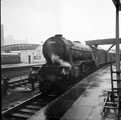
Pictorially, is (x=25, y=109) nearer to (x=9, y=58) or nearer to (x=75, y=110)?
(x=75, y=110)

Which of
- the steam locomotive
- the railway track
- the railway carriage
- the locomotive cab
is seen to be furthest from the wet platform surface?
the railway carriage

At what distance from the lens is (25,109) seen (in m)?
6.42

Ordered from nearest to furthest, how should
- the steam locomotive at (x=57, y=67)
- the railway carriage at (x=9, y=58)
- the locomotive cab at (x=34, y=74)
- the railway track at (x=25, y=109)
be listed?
the railway track at (x=25, y=109) < the steam locomotive at (x=57, y=67) < the locomotive cab at (x=34, y=74) < the railway carriage at (x=9, y=58)

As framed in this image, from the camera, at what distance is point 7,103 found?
7258mm

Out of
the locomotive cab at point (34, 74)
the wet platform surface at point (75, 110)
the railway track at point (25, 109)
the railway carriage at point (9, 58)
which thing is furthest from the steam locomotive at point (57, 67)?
the railway carriage at point (9, 58)

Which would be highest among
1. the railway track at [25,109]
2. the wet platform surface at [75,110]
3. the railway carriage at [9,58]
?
the railway carriage at [9,58]

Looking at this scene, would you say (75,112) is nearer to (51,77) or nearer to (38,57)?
(51,77)

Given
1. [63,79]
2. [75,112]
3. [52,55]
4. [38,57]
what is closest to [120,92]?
[75,112]

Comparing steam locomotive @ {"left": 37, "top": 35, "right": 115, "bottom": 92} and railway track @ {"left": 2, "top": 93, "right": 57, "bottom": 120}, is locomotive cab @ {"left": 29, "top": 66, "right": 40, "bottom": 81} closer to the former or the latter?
steam locomotive @ {"left": 37, "top": 35, "right": 115, "bottom": 92}

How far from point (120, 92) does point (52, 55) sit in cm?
482

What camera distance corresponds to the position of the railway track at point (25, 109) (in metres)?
5.72

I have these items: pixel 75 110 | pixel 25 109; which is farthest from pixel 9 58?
pixel 75 110

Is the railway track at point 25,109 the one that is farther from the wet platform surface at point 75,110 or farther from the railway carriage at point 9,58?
the railway carriage at point 9,58

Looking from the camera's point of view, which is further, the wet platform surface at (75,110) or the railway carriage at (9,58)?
the railway carriage at (9,58)
